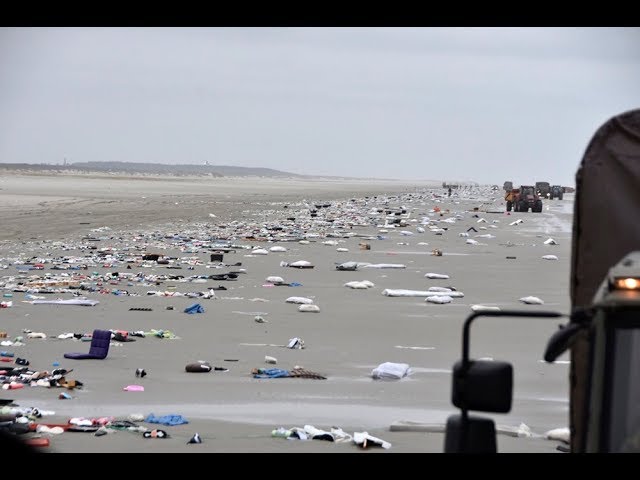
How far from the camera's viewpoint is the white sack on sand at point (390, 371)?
10891 mm

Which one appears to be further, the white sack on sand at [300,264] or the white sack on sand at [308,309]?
the white sack on sand at [300,264]

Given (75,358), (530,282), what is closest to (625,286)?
(75,358)

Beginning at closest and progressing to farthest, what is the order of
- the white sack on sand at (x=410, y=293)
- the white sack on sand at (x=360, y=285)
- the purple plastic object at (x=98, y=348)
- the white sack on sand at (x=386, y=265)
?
the purple plastic object at (x=98, y=348)
the white sack on sand at (x=410, y=293)
the white sack on sand at (x=360, y=285)
the white sack on sand at (x=386, y=265)

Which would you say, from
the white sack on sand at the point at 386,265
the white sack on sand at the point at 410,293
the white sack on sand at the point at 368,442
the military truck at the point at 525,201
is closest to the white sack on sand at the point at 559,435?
the white sack on sand at the point at 368,442

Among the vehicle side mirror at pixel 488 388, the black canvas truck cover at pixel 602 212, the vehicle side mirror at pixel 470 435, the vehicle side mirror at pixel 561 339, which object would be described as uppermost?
the black canvas truck cover at pixel 602 212

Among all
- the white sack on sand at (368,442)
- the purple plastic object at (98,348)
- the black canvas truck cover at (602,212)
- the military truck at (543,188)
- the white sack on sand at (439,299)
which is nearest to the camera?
the black canvas truck cover at (602,212)

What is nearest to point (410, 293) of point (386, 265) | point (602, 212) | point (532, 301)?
point (532, 301)

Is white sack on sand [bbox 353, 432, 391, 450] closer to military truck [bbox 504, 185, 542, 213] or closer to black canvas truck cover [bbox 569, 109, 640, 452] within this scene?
black canvas truck cover [bbox 569, 109, 640, 452]

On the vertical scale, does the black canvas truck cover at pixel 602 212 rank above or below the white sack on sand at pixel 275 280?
above


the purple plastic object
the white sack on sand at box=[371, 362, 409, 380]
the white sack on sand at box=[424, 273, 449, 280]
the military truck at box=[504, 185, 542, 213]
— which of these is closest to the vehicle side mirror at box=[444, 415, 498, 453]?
the white sack on sand at box=[371, 362, 409, 380]

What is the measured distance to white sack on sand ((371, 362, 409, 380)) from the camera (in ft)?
35.7

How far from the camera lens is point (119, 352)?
12.0 meters

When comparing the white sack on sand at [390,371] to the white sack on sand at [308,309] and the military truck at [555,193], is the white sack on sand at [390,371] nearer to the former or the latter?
the white sack on sand at [308,309]
